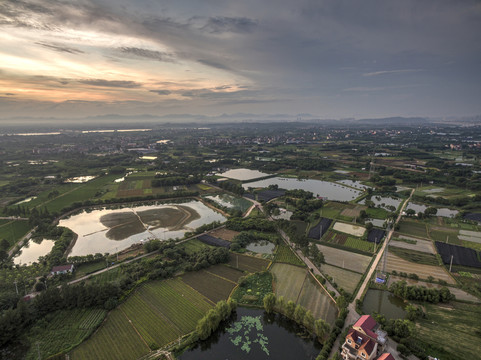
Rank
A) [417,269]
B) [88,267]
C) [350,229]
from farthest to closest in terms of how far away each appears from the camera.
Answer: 1. [350,229]
2. [88,267]
3. [417,269]

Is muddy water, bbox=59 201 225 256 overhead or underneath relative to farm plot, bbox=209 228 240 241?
underneath

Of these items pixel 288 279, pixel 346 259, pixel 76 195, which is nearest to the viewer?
pixel 288 279

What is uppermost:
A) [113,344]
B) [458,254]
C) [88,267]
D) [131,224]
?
[458,254]

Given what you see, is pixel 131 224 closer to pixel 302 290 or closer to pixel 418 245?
pixel 302 290

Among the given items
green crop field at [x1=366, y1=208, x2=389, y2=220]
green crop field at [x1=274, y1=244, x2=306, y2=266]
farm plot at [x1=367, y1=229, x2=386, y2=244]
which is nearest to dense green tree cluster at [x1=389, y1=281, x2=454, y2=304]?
green crop field at [x1=274, y1=244, x2=306, y2=266]

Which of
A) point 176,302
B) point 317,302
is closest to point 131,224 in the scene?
point 176,302

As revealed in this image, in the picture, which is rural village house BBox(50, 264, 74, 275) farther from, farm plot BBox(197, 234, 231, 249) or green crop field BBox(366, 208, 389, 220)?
green crop field BBox(366, 208, 389, 220)

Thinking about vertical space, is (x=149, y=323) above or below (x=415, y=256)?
below
